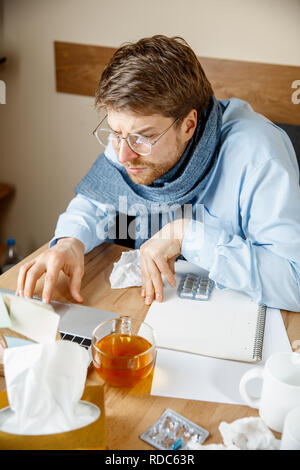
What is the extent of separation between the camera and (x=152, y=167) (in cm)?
135

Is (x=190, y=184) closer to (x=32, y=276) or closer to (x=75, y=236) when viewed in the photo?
(x=75, y=236)

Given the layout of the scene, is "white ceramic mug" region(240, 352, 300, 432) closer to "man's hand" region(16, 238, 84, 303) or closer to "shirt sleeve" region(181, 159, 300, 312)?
"shirt sleeve" region(181, 159, 300, 312)

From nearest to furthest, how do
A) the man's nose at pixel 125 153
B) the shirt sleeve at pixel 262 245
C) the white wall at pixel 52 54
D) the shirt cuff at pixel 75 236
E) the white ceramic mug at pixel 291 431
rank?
the white ceramic mug at pixel 291 431, the shirt sleeve at pixel 262 245, the man's nose at pixel 125 153, the shirt cuff at pixel 75 236, the white wall at pixel 52 54

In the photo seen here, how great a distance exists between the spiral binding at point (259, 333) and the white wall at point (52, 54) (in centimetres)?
114

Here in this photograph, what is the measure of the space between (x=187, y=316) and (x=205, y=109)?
2.01 feet

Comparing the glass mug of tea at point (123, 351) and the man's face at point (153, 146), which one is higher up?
the man's face at point (153, 146)

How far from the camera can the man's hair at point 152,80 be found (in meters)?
1.23

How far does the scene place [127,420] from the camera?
2.78 feet

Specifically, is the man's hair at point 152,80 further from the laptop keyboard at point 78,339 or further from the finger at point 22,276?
the laptop keyboard at point 78,339

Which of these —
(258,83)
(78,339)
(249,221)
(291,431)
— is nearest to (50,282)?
(78,339)

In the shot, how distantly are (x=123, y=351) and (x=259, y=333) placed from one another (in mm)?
301

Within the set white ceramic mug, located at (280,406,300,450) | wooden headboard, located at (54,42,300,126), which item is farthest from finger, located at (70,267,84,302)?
wooden headboard, located at (54,42,300,126)

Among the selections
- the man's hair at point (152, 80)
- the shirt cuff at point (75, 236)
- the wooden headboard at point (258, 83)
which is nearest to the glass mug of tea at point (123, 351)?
the shirt cuff at point (75, 236)
